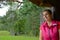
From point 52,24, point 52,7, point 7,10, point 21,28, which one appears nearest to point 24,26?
point 21,28

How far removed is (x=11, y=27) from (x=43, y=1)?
398cm

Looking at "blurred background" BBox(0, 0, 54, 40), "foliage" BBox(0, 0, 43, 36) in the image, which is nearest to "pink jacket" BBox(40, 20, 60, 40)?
"blurred background" BBox(0, 0, 54, 40)

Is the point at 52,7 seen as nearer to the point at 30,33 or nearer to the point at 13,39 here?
the point at 13,39

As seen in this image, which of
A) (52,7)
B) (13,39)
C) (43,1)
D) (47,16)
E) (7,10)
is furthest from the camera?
(7,10)

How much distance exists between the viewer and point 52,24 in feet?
4.69

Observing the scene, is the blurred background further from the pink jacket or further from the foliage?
the pink jacket

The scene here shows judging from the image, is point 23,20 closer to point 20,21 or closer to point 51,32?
point 20,21

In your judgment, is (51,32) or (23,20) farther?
(23,20)

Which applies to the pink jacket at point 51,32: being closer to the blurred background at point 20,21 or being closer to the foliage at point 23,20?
the blurred background at point 20,21

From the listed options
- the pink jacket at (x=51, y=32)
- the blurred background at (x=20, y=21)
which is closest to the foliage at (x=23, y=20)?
the blurred background at (x=20, y=21)

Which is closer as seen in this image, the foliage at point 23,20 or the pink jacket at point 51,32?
the pink jacket at point 51,32

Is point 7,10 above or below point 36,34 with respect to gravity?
above

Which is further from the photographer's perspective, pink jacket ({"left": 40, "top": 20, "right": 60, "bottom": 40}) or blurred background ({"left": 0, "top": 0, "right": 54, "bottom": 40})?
blurred background ({"left": 0, "top": 0, "right": 54, "bottom": 40})

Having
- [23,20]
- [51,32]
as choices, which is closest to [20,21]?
[23,20]
